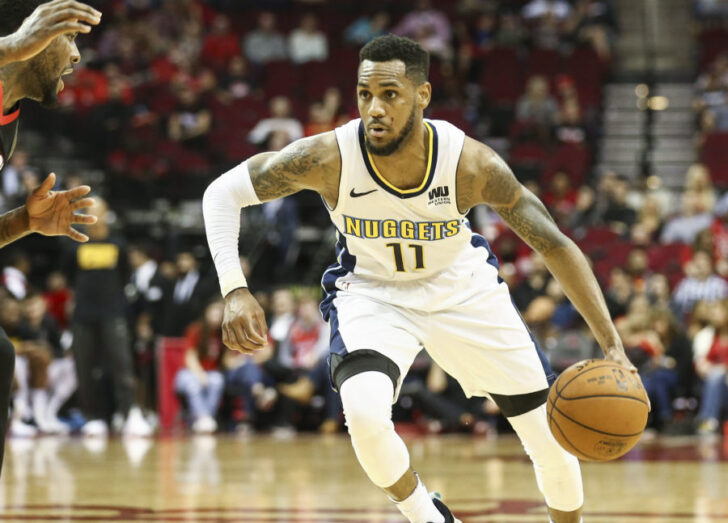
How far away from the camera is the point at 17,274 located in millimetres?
12805

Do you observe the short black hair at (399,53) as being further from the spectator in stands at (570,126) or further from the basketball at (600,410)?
the spectator in stands at (570,126)

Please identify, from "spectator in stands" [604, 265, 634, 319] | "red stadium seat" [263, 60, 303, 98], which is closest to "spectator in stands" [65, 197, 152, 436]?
"spectator in stands" [604, 265, 634, 319]

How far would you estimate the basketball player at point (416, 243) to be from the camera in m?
4.69

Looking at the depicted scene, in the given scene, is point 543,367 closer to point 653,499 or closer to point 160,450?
point 653,499

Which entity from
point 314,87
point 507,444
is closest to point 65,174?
point 314,87

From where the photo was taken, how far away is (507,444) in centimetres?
1035

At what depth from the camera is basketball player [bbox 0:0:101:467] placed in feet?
11.9

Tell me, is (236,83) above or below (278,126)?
above

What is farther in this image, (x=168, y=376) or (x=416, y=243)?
(x=168, y=376)

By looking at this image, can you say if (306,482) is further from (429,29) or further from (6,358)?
(429,29)

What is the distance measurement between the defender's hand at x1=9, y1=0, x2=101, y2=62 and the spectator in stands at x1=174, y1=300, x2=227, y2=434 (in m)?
8.46

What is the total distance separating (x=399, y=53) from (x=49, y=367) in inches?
334

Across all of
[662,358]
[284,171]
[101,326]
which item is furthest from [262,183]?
[101,326]

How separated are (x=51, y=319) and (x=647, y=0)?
1004cm
